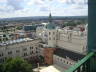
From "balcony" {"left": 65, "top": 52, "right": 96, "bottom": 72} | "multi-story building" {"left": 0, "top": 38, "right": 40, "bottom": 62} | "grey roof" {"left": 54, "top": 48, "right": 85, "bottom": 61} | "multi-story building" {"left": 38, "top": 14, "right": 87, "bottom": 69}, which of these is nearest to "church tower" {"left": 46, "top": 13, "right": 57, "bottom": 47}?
"multi-story building" {"left": 38, "top": 14, "right": 87, "bottom": 69}

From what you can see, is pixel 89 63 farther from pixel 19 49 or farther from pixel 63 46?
pixel 19 49

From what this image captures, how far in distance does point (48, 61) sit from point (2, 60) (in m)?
6.19

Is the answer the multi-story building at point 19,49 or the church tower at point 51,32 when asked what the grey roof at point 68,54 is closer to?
the church tower at point 51,32

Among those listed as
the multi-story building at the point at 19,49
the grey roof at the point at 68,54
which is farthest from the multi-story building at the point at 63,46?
the multi-story building at the point at 19,49

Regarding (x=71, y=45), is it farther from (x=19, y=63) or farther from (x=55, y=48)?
(x=19, y=63)

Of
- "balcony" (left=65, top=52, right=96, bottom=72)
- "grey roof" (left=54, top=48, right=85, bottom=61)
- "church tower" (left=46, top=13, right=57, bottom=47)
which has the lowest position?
"grey roof" (left=54, top=48, right=85, bottom=61)

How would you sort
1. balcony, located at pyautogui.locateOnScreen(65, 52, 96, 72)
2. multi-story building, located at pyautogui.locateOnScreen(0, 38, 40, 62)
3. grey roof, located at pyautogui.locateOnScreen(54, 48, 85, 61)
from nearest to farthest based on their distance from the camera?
balcony, located at pyautogui.locateOnScreen(65, 52, 96, 72), grey roof, located at pyautogui.locateOnScreen(54, 48, 85, 61), multi-story building, located at pyautogui.locateOnScreen(0, 38, 40, 62)

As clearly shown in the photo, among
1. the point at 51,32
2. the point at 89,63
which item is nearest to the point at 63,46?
the point at 51,32

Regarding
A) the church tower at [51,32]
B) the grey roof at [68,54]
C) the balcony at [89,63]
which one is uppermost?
the balcony at [89,63]

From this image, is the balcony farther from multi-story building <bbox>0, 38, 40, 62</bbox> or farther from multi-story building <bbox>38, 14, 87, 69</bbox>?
multi-story building <bbox>0, 38, 40, 62</bbox>

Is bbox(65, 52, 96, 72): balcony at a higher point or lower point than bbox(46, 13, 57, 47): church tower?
higher

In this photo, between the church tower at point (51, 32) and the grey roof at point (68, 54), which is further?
the church tower at point (51, 32)

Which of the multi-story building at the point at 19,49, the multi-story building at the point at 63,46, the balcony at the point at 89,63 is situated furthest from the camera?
the multi-story building at the point at 19,49

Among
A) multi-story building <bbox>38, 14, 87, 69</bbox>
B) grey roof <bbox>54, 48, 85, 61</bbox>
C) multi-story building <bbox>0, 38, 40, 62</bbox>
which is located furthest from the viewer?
multi-story building <bbox>0, 38, 40, 62</bbox>
